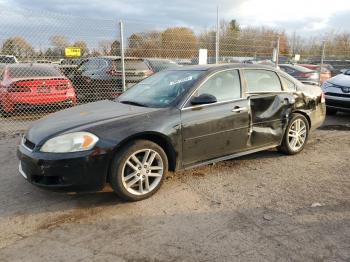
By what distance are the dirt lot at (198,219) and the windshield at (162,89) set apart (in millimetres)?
1047

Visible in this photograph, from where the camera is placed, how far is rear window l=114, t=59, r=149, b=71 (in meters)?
9.21

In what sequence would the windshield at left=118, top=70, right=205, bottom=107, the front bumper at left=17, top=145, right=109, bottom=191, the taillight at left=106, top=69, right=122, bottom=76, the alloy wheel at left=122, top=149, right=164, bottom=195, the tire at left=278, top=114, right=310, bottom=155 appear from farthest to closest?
the taillight at left=106, top=69, right=122, bottom=76 < the tire at left=278, top=114, right=310, bottom=155 < the windshield at left=118, top=70, right=205, bottom=107 < the alloy wheel at left=122, top=149, right=164, bottom=195 < the front bumper at left=17, top=145, right=109, bottom=191

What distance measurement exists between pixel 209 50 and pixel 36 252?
8974 mm

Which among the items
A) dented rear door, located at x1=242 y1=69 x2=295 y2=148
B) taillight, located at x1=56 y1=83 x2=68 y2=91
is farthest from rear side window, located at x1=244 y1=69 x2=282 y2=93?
taillight, located at x1=56 y1=83 x2=68 y2=91

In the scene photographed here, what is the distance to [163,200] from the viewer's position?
159 inches

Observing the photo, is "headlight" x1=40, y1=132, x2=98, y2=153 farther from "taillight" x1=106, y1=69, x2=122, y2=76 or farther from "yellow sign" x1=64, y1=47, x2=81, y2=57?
"taillight" x1=106, y1=69, x2=122, y2=76

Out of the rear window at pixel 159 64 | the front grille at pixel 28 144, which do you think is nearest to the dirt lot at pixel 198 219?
the front grille at pixel 28 144

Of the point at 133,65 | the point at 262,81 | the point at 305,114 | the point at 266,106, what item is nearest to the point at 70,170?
the point at 266,106

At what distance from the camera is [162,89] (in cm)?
482

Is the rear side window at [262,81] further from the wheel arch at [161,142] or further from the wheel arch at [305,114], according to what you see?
the wheel arch at [161,142]

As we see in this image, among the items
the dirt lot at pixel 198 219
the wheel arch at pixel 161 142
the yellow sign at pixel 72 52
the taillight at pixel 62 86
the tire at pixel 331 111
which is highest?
the yellow sign at pixel 72 52

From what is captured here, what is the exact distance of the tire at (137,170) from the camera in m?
3.81

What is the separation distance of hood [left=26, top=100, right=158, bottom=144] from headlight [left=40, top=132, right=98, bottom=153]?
0.11 metres

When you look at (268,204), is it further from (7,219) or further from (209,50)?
(209,50)
